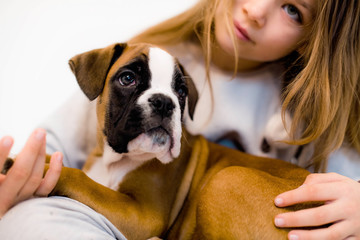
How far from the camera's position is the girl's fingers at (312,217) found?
139cm

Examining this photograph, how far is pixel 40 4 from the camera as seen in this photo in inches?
75.3

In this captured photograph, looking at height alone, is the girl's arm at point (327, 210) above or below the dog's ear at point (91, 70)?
below

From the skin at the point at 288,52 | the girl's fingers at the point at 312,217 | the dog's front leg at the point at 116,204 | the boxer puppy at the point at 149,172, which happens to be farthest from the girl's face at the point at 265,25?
the dog's front leg at the point at 116,204

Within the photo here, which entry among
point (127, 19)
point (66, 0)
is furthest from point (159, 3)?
point (66, 0)

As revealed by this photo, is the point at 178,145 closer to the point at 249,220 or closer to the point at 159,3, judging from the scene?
the point at 249,220

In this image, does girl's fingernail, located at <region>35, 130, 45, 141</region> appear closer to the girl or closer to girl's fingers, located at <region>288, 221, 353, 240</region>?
the girl

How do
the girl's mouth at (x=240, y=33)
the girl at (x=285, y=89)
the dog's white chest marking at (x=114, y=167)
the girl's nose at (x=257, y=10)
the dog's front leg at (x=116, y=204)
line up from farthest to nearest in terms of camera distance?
→ the girl's mouth at (x=240, y=33)
the girl's nose at (x=257, y=10)
the dog's white chest marking at (x=114, y=167)
the girl at (x=285, y=89)
the dog's front leg at (x=116, y=204)

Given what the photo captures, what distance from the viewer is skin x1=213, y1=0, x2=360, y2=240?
1398 millimetres

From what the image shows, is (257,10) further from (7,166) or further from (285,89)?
(7,166)

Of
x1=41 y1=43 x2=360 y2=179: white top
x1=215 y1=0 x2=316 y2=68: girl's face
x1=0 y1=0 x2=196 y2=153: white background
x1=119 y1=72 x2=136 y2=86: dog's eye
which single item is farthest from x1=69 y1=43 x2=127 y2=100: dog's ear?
x1=215 y1=0 x2=316 y2=68: girl's face

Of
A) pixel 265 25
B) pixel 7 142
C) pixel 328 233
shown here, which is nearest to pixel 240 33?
pixel 265 25

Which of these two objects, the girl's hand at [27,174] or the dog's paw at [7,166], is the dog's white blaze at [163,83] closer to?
the girl's hand at [27,174]

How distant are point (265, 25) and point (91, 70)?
3.57ft

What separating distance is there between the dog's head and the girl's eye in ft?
2.68
